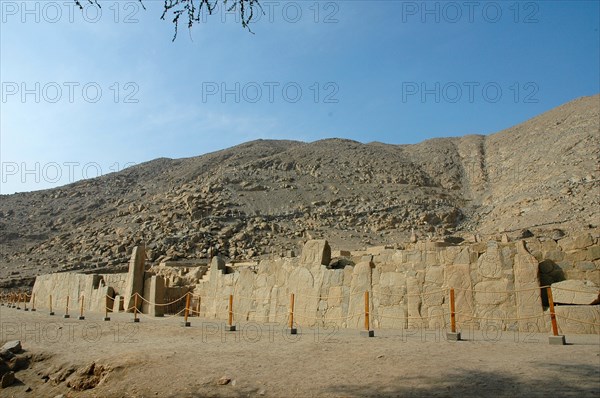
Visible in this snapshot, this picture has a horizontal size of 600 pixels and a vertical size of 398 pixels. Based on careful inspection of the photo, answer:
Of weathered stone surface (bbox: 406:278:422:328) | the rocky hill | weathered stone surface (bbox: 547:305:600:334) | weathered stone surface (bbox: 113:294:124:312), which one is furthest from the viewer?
the rocky hill

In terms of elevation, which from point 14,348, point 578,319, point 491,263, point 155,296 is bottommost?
point 14,348

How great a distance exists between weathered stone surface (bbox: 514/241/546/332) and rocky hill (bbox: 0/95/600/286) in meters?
14.3

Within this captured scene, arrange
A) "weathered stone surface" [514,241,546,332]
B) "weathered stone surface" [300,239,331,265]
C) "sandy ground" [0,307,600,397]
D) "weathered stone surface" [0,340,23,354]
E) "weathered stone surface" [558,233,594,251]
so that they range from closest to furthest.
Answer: "sandy ground" [0,307,600,397], "weathered stone surface" [514,241,546,332], "weathered stone surface" [558,233,594,251], "weathered stone surface" [0,340,23,354], "weathered stone surface" [300,239,331,265]

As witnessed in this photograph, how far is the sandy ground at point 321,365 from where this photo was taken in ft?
17.6

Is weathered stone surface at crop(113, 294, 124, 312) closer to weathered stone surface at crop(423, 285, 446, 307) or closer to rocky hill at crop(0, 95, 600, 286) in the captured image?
weathered stone surface at crop(423, 285, 446, 307)

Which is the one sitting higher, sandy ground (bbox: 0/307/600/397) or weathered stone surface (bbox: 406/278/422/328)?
weathered stone surface (bbox: 406/278/422/328)

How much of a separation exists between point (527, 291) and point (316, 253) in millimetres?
4968

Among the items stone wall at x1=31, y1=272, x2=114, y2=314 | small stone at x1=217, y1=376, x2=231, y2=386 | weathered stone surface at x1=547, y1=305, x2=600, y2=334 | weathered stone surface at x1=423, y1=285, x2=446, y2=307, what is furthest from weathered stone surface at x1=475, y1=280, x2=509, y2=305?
stone wall at x1=31, y1=272, x2=114, y2=314

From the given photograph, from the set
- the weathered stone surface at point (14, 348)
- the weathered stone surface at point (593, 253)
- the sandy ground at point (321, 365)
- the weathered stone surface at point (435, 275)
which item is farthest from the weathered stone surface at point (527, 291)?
the weathered stone surface at point (14, 348)

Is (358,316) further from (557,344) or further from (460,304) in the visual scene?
(557,344)

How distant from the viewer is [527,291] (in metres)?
8.82

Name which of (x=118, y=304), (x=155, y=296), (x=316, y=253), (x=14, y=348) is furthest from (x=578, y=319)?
(x=118, y=304)

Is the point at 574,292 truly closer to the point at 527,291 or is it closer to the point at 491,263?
the point at 527,291

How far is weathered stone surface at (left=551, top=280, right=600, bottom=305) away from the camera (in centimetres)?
824
